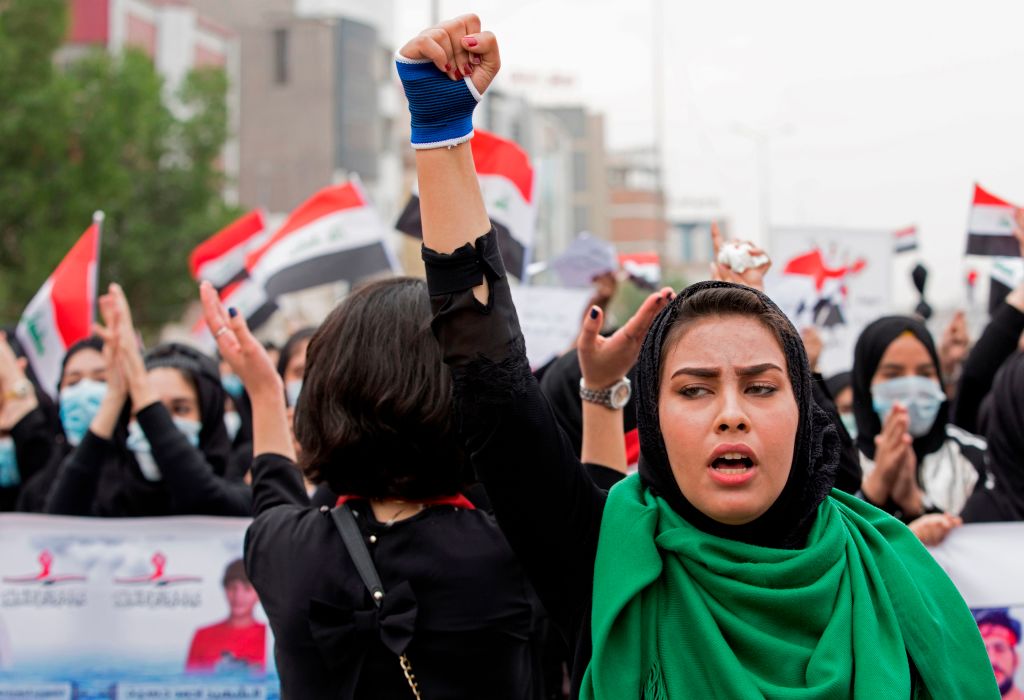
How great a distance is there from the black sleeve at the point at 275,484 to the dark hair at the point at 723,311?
1063 mm

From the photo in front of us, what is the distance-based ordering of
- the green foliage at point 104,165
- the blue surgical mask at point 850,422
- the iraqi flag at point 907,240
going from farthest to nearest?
1. the green foliage at point 104,165
2. the iraqi flag at point 907,240
3. the blue surgical mask at point 850,422

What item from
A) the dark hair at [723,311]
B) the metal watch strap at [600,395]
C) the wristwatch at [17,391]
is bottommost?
the wristwatch at [17,391]

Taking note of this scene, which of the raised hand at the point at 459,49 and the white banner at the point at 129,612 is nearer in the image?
the raised hand at the point at 459,49

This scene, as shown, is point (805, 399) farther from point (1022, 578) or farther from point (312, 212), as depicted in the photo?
point (312, 212)

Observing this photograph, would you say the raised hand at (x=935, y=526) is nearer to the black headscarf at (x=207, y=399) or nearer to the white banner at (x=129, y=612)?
the white banner at (x=129, y=612)

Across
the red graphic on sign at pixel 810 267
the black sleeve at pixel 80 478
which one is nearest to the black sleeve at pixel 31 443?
the black sleeve at pixel 80 478

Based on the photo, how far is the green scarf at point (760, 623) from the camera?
1.87 metres

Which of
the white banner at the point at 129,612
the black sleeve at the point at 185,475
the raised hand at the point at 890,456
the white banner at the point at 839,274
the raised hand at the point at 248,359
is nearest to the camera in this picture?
the raised hand at the point at 248,359

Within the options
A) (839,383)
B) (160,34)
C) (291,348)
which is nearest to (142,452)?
(291,348)

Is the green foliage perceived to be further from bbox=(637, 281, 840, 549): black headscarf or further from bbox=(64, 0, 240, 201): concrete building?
bbox=(637, 281, 840, 549): black headscarf

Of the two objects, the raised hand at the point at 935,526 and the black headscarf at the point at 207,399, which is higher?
the black headscarf at the point at 207,399

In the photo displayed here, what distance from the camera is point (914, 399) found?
4484mm

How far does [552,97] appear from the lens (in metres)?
104

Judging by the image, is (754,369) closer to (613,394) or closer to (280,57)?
(613,394)
